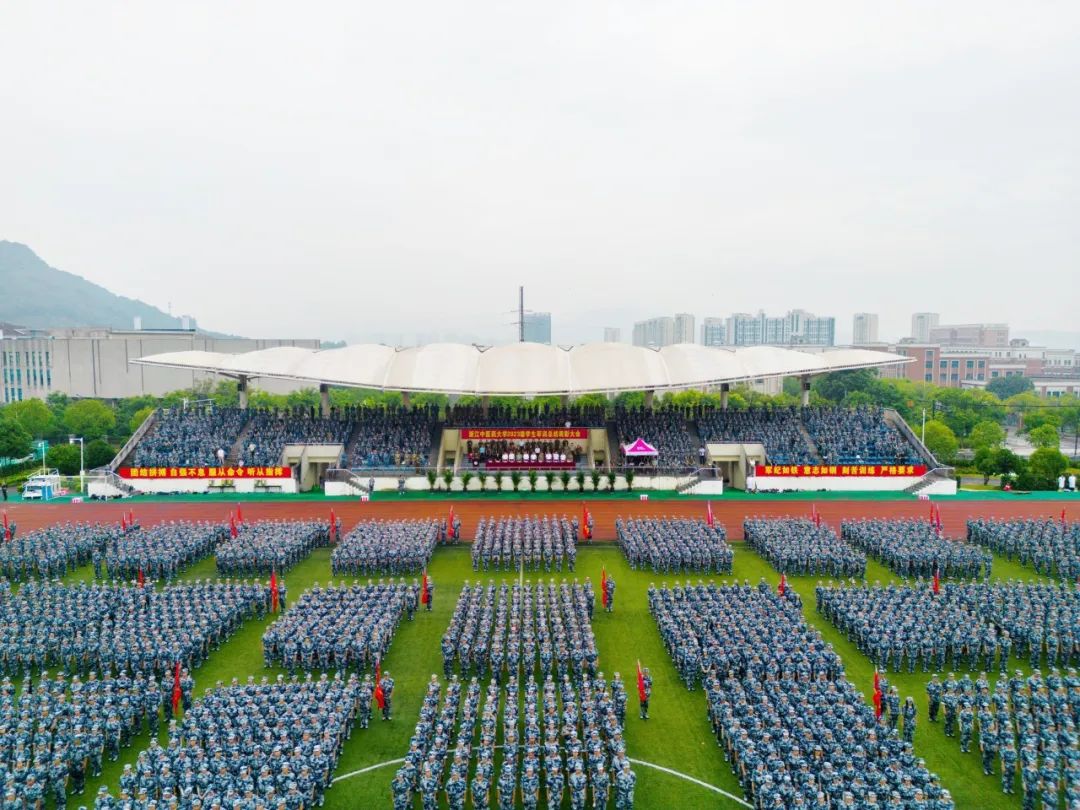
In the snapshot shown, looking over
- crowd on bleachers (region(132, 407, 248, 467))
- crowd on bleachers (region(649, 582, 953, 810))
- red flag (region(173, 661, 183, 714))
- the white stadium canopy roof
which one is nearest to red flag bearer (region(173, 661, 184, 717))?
red flag (region(173, 661, 183, 714))

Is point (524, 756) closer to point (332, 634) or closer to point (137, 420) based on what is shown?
point (332, 634)

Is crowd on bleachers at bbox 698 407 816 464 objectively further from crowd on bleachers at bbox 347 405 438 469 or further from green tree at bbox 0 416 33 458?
green tree at bbox 0 416 33 458

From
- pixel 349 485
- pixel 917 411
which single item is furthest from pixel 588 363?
pixel 917 411

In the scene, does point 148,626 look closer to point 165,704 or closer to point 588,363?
point 165,704

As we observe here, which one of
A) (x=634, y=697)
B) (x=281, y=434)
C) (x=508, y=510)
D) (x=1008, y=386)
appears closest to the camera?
(x=634, y=697)

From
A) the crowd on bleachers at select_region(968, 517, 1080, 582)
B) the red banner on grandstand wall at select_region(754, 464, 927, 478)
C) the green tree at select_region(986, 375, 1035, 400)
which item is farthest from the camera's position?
the green tree at select_region(986, 375, 1035, 400)

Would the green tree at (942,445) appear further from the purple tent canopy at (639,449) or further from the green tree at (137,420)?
the green tree at (137,420)

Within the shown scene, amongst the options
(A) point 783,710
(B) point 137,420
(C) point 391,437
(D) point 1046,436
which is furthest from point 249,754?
(D) point 1046,436
